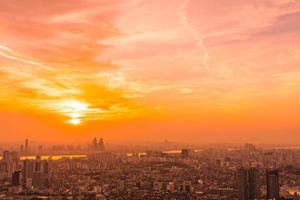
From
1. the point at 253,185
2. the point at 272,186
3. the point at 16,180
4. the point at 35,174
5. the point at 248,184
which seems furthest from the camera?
the point at 35,174

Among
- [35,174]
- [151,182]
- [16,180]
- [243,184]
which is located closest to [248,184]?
[243,184]

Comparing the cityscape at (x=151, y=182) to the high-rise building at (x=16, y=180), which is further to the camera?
the high-rise building at (x=16, y=180)

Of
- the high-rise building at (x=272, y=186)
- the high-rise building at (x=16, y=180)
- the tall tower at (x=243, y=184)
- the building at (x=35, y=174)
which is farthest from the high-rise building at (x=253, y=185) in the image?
the high-rise building at (x=16, y=180)

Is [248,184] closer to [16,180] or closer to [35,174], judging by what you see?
[16,180]

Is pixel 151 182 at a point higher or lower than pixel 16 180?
lower

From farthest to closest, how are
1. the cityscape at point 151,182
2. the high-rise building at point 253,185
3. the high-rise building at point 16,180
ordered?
the high-rise building at point 16,180 < the cityscape at point 151,182 < the high-rise building at point 253,185

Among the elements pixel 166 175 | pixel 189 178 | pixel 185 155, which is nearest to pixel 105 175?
pixel 166 175

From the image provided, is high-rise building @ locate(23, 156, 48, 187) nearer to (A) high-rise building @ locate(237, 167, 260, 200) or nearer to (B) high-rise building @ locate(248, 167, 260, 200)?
(A) high-rise building @ locate(237, 167, 260, 200)

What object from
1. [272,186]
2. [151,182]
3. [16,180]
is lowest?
[151,182]

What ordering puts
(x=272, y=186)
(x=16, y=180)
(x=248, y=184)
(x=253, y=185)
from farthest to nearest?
(x=16, y=180) < (x=272, y=186) < (x=248, y=184) < (x=253, y=185)

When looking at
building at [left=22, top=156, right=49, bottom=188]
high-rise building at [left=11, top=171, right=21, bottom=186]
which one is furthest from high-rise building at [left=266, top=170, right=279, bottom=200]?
high-rise building at [left=11, top=171, right=21, bottom=186]

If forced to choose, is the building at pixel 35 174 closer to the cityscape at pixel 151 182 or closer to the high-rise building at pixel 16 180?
the cityscape at pixel 151 182
